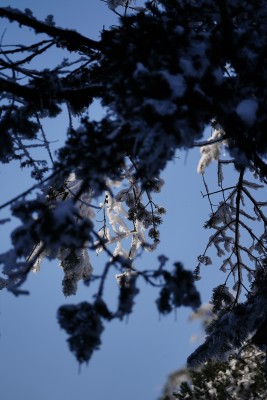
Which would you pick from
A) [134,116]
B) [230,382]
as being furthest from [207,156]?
[230,382]

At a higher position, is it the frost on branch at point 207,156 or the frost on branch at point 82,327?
the frost on branch at point 207,156

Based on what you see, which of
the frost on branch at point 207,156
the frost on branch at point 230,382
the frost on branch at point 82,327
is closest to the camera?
the frost on branch at point 82,327

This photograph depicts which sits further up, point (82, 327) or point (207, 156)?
point (207, 156)

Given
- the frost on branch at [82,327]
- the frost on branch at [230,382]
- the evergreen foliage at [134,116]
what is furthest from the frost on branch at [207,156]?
the frost on branch at [230,382]

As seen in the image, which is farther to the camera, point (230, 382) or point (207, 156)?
point (230, 382)

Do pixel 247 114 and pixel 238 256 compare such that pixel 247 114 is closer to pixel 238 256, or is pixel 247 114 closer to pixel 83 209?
pixel 83 209

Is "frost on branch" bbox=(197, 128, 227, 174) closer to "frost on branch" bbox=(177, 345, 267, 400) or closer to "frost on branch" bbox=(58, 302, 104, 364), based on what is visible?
"frost on branch" bbox=(58, 302, 104, 364)

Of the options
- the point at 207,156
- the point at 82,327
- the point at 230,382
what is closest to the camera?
the point at 82,327

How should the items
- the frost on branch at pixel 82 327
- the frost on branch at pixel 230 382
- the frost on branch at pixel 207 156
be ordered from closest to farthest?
the frost on branch at pixel 82 327 → the frost on branch at pixel 207 156 → the frost on branch at pixel 230 382

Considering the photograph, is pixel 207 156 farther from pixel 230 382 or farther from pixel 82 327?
pixel 230 382

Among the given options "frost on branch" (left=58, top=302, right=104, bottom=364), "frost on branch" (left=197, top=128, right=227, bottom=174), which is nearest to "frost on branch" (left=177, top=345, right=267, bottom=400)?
"frost on branch" (left=197, top=128, right=227, bottom=174)

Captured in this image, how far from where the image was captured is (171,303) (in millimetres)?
2223

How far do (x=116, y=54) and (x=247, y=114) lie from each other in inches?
47.4

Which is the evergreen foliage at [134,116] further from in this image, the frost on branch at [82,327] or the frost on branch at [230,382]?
the frost on branch at [230,382]
